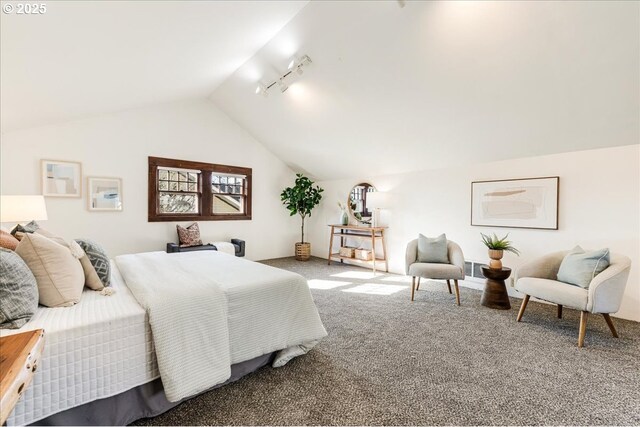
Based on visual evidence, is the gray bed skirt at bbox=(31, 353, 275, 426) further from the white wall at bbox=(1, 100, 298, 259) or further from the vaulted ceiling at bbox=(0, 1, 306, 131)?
the white wall at bbox=(1, 100, 298, 259)

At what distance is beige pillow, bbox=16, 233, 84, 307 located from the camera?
1491 millimetres

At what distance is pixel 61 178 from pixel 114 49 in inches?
106

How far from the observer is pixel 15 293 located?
4.27ft

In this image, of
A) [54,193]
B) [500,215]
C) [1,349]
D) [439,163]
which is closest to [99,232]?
[54,193]

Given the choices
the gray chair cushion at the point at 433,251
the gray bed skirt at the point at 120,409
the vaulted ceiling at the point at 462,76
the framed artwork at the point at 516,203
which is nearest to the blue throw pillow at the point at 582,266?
the framed artwork at the point at 516,203

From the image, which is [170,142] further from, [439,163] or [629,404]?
[629,404]

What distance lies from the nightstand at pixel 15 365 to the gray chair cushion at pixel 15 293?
1.33 feet

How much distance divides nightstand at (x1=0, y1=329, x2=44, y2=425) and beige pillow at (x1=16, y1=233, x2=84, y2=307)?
0.60m

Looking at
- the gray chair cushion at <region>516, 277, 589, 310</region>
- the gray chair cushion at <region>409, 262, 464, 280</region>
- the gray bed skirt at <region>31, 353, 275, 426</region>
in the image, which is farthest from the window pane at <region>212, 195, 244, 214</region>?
the gray chair cushion at <region>516, 277, 589, 310</region>

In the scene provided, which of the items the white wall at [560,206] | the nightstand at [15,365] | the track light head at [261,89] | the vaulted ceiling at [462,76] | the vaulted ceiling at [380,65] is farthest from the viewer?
the track light head at [261,89]

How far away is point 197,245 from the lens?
4.86 m

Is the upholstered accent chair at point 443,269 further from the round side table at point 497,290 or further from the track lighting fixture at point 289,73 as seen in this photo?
the track lighting fixture at point 289,73

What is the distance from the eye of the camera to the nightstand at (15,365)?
690 millimetres

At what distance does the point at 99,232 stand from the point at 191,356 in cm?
385
